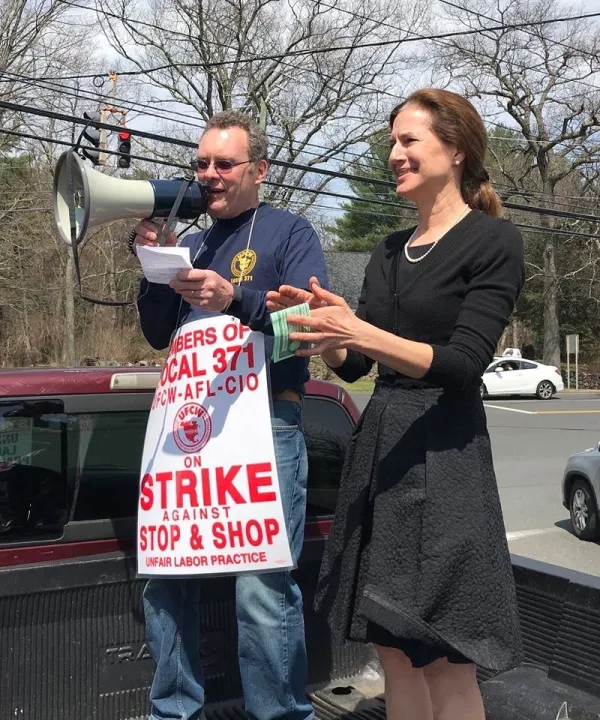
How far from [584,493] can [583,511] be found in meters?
0.19

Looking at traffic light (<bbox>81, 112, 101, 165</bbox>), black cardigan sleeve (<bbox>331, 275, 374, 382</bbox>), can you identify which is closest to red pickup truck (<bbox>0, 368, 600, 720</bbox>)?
black cardigan sleeve (<bbox>331, 275, 374, 382</bbox>)

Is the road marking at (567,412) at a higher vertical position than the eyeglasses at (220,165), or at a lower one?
lower

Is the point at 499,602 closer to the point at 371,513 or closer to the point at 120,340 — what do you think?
the point at 371,513

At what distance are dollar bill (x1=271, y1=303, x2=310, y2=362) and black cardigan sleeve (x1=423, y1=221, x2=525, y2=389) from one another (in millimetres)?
305

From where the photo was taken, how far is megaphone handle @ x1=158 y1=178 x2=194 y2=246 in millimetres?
2316

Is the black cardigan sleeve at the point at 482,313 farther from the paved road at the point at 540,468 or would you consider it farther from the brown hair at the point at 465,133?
the paved road at the point at 540,468

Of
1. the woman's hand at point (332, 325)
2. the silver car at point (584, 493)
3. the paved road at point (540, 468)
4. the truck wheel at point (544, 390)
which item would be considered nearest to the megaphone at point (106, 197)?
the woman's hand at point (332, 325)

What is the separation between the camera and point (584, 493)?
27.6ft

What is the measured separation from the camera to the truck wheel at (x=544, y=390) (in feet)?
90.4

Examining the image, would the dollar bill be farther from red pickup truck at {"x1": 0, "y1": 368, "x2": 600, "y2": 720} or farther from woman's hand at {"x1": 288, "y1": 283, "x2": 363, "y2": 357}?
red pickup truck at {"x1": 0, "y1": 368, "x2": 600, "y2": 720}

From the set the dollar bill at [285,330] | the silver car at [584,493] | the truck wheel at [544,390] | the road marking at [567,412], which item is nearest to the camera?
the dollar bill at [285,330]

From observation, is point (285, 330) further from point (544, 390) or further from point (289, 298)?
point (544, 390)

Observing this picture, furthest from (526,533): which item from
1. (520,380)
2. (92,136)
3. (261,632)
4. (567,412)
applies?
(520,380)

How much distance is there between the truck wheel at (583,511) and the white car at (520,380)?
712 inches
